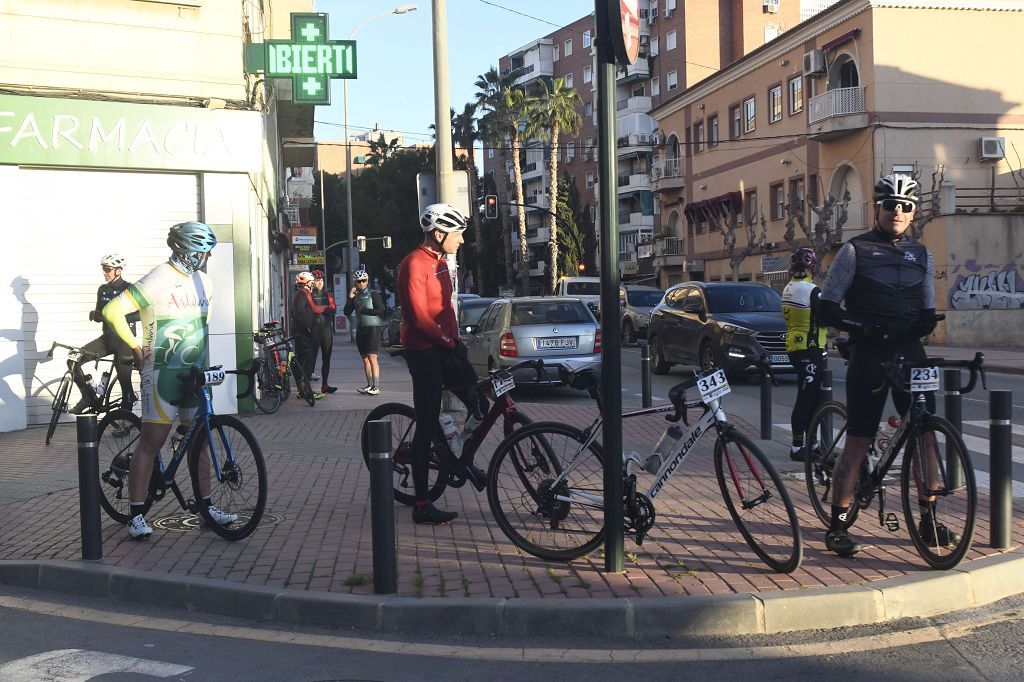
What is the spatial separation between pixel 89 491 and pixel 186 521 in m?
1.10

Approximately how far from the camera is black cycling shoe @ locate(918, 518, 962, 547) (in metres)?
5.57

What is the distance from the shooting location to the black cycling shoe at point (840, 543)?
5.84 metres

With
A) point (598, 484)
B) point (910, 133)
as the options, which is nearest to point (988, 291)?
point (910, 133)

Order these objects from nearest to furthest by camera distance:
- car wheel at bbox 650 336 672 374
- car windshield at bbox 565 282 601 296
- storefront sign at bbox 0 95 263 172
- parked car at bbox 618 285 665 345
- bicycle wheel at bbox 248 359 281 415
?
storefront sign at bbox 0 95 263 172
bicycle wheel at bbox 248 359 281 415
car wheel at bbox 650 336 672 374
parked car at bbox 618 285 665 345
car windshield at bbox 565 282 601 296

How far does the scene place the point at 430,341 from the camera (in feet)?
22.7

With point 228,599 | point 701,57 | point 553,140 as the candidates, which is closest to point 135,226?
point 228,599

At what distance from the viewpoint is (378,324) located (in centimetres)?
1664

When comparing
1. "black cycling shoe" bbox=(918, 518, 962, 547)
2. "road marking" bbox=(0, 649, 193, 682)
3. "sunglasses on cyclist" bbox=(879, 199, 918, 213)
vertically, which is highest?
"sunglasses on cyclist" bbox=(879, 199, 918, 213)

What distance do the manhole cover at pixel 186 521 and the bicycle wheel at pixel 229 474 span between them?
0.33 meters

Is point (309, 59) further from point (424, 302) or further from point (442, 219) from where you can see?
point (424, 302)

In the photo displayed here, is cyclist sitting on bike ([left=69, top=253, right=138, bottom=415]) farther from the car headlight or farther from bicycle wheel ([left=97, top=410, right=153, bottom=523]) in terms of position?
the car headlight

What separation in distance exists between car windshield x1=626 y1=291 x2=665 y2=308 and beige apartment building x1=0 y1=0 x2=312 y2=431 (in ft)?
69.2

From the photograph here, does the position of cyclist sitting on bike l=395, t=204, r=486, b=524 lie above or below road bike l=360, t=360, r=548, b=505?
above

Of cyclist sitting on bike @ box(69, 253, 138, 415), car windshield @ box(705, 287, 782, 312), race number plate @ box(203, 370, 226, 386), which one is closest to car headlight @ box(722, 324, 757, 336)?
car windshield @ box(705, 287, 782, 312)
